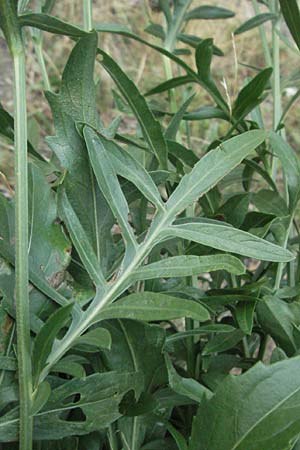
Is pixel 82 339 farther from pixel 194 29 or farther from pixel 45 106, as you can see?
pixel 194 29

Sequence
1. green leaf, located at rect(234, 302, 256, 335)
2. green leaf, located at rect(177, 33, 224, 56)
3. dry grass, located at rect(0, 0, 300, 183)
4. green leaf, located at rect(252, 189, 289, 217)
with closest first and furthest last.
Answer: green leaf, located at rect(234, 302, 256, 335)
green leaf, located at rect(252, 189, 289, 217)
green leaf, located at rect(177, 33, 224, 56)
dry grass, located at rect(0, 0, 300, 183)

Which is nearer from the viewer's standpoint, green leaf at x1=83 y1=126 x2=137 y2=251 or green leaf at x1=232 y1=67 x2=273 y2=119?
green leaf at x1=83 y1=126 x2=137 y2=251

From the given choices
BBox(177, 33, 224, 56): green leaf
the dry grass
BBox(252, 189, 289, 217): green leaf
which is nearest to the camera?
BBox(252, 189, 289, 217): green leaf

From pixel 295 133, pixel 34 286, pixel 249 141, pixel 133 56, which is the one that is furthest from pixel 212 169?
pixel 133 56

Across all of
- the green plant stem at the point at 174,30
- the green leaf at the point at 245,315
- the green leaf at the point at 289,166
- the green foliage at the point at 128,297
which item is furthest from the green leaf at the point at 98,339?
the green plant stem at the point at 174,30

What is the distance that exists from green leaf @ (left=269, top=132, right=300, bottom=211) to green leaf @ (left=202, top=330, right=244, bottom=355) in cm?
12

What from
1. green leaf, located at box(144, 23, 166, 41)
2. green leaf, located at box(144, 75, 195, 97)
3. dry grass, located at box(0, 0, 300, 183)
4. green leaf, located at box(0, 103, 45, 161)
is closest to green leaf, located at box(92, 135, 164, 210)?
green leaf, located at box(0, 103, 45, 161)

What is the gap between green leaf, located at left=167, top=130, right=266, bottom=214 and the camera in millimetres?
426

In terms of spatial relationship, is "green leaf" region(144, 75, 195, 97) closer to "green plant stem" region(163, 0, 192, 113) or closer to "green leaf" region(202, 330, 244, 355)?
"green plant stem" region(163, 0, 192, 113)

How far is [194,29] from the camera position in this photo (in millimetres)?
2293

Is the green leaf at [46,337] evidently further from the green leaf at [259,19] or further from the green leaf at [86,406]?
the green leaf at [259,19]

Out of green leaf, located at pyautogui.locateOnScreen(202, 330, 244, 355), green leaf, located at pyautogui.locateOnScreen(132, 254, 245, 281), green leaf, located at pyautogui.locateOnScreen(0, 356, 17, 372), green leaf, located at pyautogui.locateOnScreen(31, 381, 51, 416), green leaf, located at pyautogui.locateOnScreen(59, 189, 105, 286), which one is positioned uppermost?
green leaf, located at pyautogui.locateOnScreen(59, 189, 105, 286)

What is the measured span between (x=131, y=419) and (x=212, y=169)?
7.0 inches

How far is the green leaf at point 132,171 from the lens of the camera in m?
0.43
